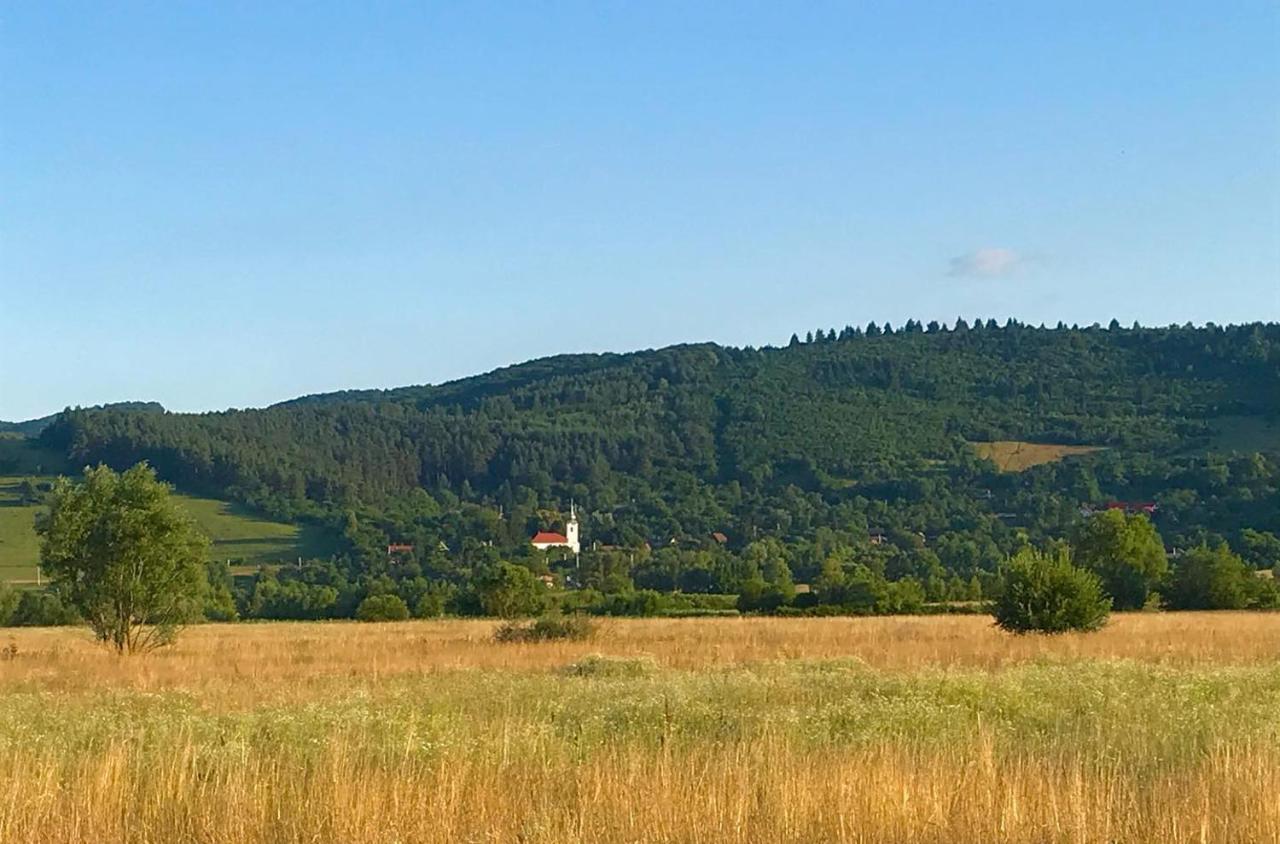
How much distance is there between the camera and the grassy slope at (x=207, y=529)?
411ft

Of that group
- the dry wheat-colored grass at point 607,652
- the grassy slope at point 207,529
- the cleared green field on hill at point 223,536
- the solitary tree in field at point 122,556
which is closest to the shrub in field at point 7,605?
the grassy slope at point 207,529

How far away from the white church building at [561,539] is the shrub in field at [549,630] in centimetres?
11794

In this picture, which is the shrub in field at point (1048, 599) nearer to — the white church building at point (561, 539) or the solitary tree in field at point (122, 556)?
the solitary tree in field at point (122, 556)

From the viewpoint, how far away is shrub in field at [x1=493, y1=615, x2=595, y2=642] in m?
36.6

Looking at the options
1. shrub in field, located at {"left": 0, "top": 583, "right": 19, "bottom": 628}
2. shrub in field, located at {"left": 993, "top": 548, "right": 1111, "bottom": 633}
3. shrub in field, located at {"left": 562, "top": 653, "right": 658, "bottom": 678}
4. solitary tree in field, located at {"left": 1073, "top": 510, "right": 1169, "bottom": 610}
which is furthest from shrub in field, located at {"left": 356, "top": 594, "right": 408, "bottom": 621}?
shrub in field, located at {"left": 562, "top": 653, "right": 658, "bottom": 678}

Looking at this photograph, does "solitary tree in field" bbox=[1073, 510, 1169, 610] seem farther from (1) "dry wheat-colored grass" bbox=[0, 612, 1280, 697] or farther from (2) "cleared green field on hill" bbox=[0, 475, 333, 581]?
(2) "cleared green field on hill" bbox=[0, 475, 333, 581]

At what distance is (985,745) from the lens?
9.94 m

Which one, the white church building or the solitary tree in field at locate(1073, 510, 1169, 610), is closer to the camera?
the solitary tree in field at locate(1073, 510, 1169, 610)

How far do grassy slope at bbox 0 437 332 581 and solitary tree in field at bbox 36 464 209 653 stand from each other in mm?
84545

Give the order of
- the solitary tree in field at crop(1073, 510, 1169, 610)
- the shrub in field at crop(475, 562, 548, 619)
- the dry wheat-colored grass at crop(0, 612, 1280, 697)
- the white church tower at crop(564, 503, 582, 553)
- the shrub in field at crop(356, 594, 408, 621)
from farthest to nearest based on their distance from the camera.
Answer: the white church tower at crop(564, 503, 582, 553)
the shrub in field at crop(356, 594, 408, 621)
the solitary tree in field at crop(1073, 510, 1169, 610)
the shrub in field at crop(475, 562, 548, 619)
the dry wheat-colored grass at crop(0, 612, 1280, 697)

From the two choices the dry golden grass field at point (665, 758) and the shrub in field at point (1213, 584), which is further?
the shrub in field at point (1213, 584)

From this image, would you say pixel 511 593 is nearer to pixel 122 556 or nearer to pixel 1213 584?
pixel 122 556

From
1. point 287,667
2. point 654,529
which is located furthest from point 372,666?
point 654,529

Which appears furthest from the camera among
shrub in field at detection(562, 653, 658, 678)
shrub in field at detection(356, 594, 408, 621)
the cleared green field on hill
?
Answer: the cleared green field on hill
